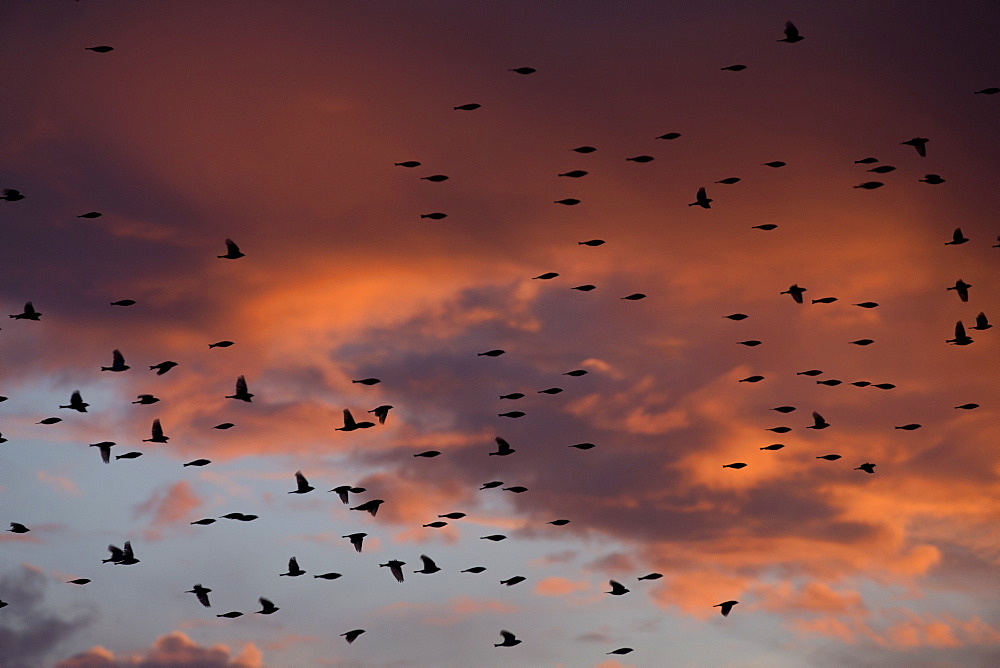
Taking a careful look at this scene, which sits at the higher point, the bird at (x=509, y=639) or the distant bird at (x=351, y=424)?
the distant bird at (x=351, y=424)

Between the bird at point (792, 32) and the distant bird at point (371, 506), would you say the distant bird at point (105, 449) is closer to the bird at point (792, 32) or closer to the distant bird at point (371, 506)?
the distant bird at point (371, 506)

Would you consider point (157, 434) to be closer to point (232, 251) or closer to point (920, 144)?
point (232, 251)

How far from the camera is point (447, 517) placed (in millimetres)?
123250

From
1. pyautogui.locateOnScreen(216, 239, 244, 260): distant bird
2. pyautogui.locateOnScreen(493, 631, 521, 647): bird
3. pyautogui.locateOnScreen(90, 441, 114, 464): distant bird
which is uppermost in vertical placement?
pyautogui.locateOnScreen(216, 239, 244, 260): distant bird

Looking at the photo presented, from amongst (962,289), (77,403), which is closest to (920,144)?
(962,289)

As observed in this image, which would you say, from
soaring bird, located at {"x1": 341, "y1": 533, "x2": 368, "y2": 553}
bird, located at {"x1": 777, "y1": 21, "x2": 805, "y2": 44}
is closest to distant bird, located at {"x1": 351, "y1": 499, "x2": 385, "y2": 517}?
soaring bird, located at {"x1": 341, "y1": 533, "x2": 368, "y2": 553}

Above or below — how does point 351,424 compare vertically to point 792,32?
below

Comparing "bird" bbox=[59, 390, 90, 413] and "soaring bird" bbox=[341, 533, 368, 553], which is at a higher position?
"bird" bbox=[59, 390, 90, 413]

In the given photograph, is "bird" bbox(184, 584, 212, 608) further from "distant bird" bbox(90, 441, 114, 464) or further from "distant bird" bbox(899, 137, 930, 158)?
"distant bird" bbox(899, 137, 930, 158)

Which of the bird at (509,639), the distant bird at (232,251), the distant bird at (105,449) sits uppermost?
the distant bird at (232,251)

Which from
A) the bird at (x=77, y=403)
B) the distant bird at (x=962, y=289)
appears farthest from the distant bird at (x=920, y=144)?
the bird at (x=77, y=403)

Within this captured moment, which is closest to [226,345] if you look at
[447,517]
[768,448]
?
[447,517]

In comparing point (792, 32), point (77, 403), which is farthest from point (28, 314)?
point (792, 32)

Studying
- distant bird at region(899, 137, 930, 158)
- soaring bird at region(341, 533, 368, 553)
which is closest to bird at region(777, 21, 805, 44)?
distant bird at region(899, 137, 930, 158)
